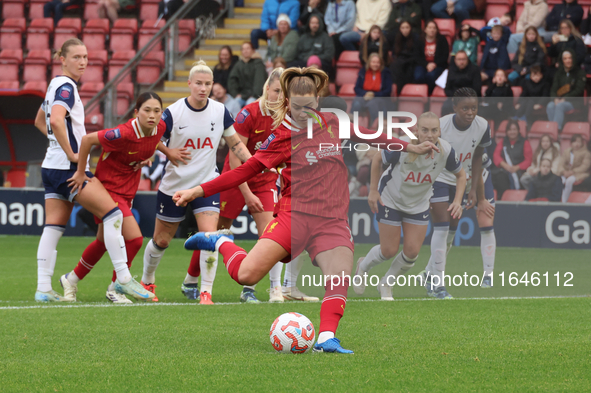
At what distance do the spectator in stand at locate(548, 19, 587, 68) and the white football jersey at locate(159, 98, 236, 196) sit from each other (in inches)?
312

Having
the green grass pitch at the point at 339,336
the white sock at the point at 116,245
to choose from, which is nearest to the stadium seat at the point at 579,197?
the green grass pitch at the point at 339,336

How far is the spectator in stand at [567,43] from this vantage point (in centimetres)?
1293

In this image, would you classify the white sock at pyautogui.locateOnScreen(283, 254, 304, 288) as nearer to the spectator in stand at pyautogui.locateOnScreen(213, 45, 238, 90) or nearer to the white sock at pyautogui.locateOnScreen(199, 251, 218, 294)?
→ the white sock at pyautogui.locateOnScreen(199, 251, 218, 294)

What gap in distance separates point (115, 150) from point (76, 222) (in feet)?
22.4

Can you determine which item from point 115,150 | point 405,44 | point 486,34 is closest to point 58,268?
point 115,150

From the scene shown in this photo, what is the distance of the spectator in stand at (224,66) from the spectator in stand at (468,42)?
164 inches

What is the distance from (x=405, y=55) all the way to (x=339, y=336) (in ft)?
31.4

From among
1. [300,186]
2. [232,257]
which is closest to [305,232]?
[300,186]

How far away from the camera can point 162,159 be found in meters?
14.0

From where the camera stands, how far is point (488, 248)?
761 cm

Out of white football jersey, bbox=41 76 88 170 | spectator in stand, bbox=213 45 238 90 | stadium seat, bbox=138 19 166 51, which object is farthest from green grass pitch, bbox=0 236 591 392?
stadium seat, bbox=138 19 166 51

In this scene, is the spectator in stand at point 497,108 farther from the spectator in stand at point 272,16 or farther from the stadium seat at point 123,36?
the stadium seat at point 123,36

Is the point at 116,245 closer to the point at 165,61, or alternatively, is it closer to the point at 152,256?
the point at 152,256

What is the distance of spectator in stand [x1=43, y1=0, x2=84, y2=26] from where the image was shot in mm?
18062
